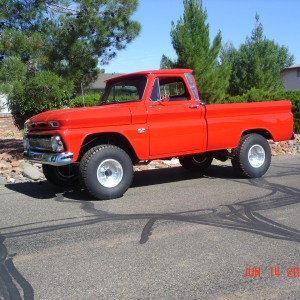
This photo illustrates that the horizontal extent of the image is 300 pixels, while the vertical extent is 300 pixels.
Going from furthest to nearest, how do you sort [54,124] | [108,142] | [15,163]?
[15,163] → [108,142] → [54,124]

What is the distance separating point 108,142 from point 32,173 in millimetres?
2678

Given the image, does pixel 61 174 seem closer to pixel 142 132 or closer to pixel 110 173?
pixel 110 173

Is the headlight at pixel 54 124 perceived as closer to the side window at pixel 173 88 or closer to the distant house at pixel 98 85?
the side window at pixel 173 88

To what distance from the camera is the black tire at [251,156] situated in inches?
327

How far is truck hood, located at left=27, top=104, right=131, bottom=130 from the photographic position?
6484mm

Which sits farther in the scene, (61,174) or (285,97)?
(285,97)

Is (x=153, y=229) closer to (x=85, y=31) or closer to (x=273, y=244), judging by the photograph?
(x=273, y=244)

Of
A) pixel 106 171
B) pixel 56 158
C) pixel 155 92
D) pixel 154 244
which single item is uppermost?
pixel 155 92

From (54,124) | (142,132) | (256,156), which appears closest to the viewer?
(54,124)

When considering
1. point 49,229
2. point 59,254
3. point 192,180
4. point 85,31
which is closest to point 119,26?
point 85,31

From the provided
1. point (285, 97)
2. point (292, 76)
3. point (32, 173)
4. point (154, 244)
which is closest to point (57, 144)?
point (154, 244)

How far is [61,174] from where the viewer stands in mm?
7730

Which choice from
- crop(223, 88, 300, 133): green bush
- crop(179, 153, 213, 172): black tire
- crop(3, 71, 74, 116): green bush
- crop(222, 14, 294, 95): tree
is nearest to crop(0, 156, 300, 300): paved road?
crop(179, 153, 213, 172): black tire

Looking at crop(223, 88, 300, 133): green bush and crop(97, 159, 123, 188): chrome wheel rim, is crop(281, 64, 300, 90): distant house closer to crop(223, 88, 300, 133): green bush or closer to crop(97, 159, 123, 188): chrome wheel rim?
crop(223, 88, 300, 133): green bush
